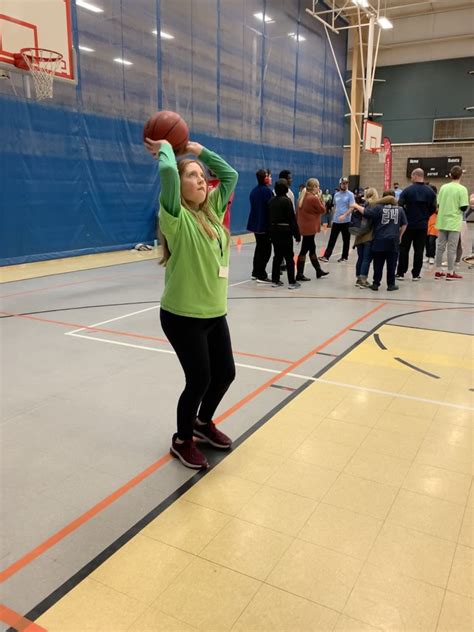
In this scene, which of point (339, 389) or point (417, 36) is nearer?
point (339, 389)

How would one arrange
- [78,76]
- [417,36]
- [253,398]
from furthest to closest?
[417,36] → [78,76] → [253,398]

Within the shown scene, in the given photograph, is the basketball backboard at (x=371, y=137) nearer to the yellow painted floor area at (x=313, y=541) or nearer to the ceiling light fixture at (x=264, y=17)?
the ceiling light fixture at (x=264, y=17)

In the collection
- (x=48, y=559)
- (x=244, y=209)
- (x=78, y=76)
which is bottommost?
(x=48, y=559)

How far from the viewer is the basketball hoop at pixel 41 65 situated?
8906 millimetres

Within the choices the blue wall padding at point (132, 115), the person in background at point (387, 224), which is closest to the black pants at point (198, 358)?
the person in background at point (387, 224)

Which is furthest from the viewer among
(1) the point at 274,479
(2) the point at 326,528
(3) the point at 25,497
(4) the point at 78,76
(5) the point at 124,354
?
(4) the point at 78,76

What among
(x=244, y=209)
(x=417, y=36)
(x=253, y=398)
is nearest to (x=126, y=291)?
(x=253, y=398)

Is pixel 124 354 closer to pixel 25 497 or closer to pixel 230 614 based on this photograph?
pixel 25 497

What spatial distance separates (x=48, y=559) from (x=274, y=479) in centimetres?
119

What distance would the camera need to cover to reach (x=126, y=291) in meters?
8.09

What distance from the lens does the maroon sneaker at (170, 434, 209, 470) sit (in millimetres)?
2902

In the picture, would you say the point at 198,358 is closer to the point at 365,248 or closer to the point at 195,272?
the point at 195,272

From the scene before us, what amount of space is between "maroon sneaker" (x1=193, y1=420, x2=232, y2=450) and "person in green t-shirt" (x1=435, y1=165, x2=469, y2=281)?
676 centimetres

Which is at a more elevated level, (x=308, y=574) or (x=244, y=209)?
(x=244, y=209)
